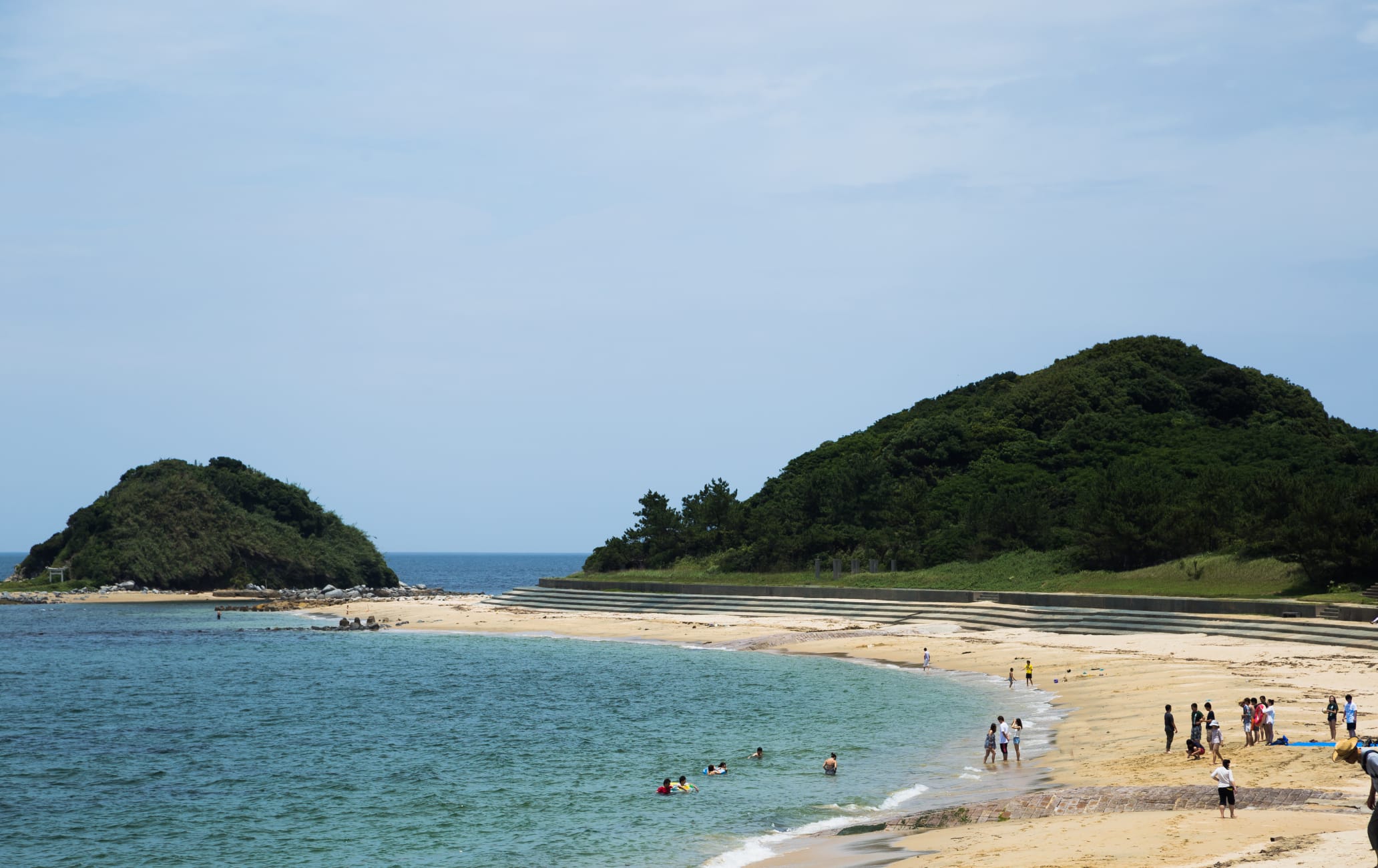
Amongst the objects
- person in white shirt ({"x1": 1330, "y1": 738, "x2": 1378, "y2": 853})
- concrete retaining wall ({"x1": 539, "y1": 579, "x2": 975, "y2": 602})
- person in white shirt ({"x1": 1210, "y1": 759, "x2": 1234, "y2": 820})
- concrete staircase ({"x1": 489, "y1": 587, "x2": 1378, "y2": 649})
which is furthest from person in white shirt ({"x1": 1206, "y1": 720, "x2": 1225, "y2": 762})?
concrete retaining wall ({"x1": 539, "y1": 579, "x2": 975, "y2": 602})

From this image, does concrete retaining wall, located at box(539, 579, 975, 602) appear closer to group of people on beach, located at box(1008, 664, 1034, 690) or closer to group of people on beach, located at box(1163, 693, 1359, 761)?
group of people on beach, located at box(1008, 664, 1034, 690)

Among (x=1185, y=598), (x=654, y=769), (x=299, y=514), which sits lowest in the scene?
(x=654, y=769)

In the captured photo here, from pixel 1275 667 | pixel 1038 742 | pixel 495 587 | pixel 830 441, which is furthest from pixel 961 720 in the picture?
pixel 495 587

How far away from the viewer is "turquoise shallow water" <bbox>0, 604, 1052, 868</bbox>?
73.6 ft

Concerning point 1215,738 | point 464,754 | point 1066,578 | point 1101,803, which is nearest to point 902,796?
point 1101,803

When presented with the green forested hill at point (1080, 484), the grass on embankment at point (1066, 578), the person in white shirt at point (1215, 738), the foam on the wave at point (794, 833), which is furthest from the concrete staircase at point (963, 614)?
the foam on the wave at point (794, 833)

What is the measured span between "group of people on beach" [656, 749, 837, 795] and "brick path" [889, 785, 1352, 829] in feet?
16.7

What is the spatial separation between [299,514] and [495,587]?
3264 cm

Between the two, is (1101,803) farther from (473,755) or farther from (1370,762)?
(473,755)

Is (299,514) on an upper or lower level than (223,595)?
upper

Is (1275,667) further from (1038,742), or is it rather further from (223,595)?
(223,595)

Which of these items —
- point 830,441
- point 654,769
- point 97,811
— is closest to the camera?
point 97,811

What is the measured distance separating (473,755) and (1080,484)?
59.3 metres

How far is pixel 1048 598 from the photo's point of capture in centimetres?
5356
